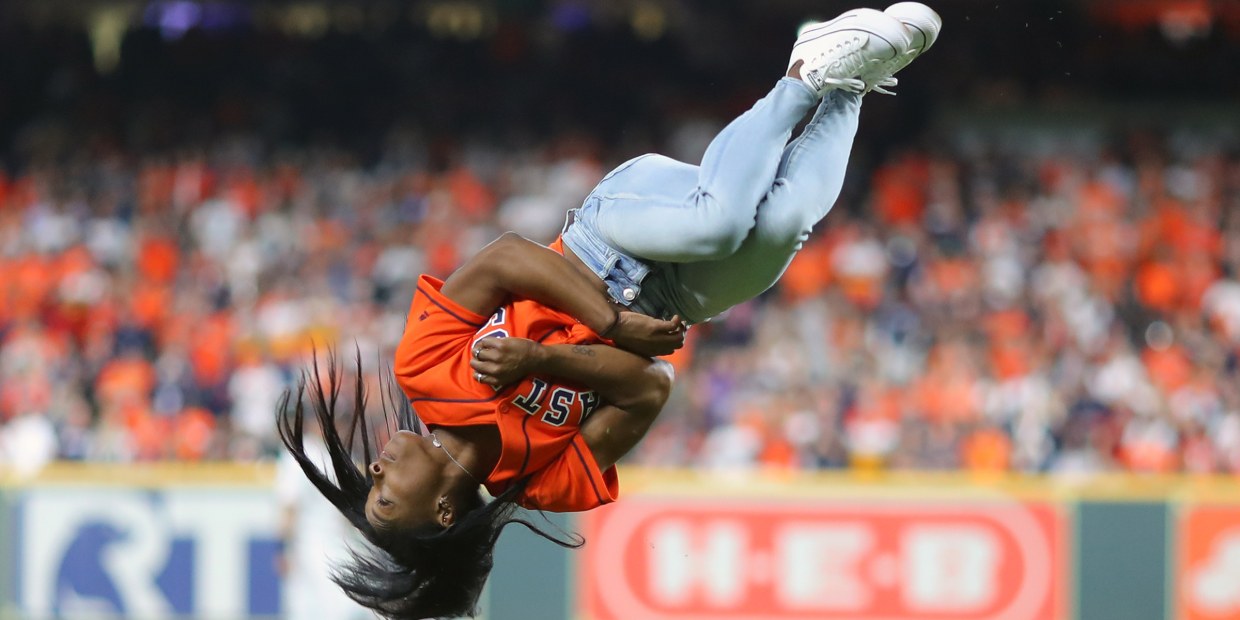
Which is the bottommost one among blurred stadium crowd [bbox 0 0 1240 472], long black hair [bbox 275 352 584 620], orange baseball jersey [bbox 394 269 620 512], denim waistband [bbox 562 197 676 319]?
long black hair [bbox 275 352 584 620]

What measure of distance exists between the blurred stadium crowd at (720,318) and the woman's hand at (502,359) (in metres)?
6.41

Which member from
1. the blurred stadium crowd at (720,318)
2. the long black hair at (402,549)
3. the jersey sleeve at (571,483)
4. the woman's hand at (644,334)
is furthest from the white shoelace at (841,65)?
the blurred stadium crowd at (720,318)

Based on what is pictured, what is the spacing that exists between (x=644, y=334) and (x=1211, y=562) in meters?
6.58

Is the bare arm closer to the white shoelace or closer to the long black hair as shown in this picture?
the long black hair

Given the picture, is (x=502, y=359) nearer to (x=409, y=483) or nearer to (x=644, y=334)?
(x=644, y=334)

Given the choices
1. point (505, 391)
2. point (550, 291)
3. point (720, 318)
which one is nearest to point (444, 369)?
point (505, 391)

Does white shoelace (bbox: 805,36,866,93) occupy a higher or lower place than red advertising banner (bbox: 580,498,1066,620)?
higher

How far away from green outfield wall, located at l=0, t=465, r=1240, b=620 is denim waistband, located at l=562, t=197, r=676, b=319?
5.34m

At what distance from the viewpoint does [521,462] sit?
441 cm

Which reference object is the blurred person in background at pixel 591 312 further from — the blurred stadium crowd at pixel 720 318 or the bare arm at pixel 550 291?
the blurred stadium crowd at pixel 720 318

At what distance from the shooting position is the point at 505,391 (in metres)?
4.30

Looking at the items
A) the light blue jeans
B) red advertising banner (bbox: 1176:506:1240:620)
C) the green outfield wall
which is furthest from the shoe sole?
red advertising banner (bbox: 1176:506:1240:620)

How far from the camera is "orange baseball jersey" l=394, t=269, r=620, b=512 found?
431 centimetres

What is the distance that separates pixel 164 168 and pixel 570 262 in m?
12.0
